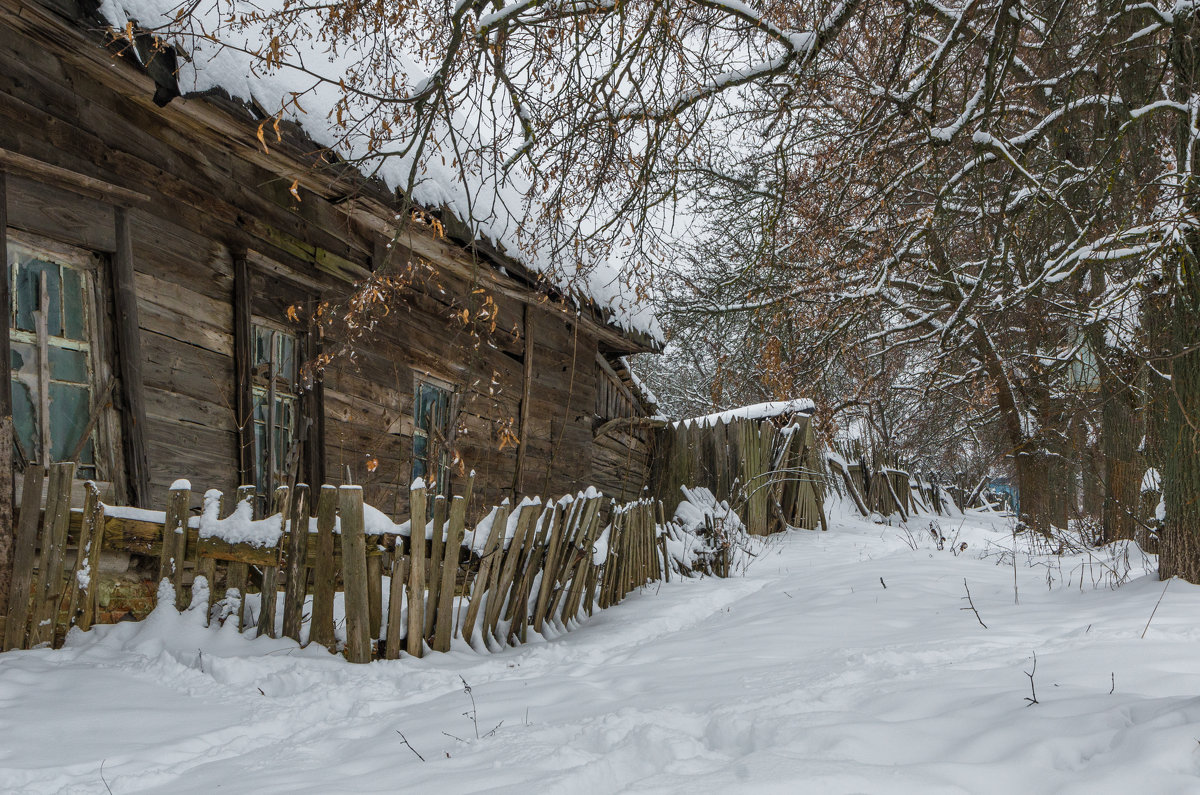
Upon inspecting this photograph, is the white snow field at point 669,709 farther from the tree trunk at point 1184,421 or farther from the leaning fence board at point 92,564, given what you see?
the tree trunk at point 1184,421

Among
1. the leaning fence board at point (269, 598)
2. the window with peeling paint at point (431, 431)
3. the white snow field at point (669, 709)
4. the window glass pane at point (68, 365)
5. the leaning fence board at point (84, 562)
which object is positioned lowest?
the white snow field at point (669, 709)

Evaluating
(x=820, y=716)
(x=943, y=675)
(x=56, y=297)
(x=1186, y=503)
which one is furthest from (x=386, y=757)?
(x=1186, y=503)

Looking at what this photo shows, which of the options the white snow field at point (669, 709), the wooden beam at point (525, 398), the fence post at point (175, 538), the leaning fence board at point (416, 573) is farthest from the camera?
the wooden beam at point (525, 398)

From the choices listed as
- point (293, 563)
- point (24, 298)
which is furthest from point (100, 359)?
point (293, 563)

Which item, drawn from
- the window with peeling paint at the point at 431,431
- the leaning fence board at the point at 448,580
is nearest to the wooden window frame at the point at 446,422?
the window with peeling paint at the point at 431,431

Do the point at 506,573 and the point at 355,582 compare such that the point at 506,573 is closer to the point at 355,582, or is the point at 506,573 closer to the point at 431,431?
the point at 355,582

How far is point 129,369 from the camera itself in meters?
3.76

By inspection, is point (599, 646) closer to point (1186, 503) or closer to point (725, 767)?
point (725, 767)

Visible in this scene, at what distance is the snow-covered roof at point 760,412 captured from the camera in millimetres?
10047

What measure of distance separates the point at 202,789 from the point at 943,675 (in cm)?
220

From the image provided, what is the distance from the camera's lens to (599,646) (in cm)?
381

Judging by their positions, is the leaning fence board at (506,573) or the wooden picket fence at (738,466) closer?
the leaning fence board at (506,573)

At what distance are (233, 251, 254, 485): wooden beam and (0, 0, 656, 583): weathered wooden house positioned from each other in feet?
0.04

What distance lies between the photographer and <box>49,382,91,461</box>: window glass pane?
11.6ft
